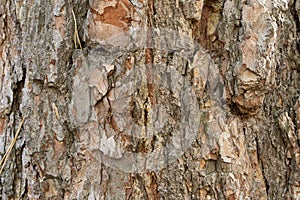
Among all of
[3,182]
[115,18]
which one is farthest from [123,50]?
[3,182]

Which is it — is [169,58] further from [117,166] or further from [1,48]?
[1,48]

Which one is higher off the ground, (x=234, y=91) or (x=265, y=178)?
(x=234, y=91)

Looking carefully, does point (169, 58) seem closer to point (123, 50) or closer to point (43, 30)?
point (123, 50)

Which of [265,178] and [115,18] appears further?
[265,178]

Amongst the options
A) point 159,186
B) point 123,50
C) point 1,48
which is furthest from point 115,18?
point 159,186

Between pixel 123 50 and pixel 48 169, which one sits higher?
pixel 123 50

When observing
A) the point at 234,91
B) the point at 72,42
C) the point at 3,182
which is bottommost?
the point at 3,182
